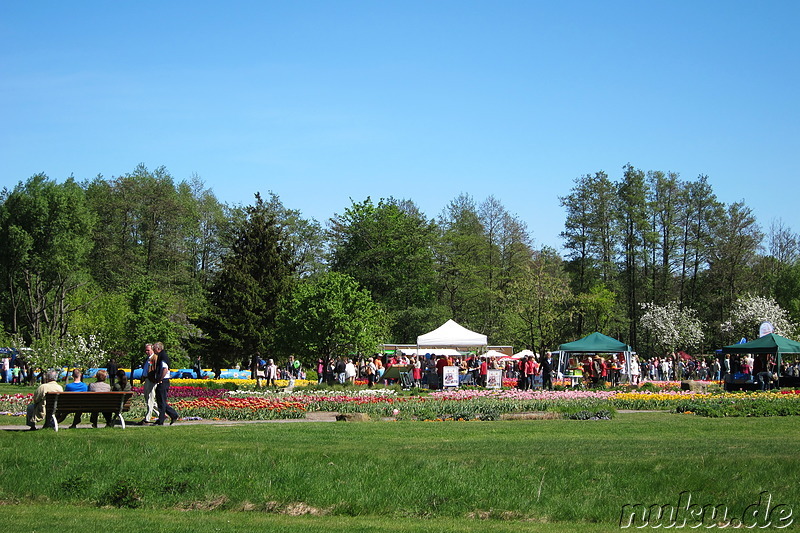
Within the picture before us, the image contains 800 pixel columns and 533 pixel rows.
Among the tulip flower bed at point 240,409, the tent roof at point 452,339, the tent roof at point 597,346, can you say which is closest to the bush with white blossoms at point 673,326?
the tent roof at point 452,339

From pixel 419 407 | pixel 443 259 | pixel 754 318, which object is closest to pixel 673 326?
pixel 754 318

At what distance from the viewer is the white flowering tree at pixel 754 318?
6644 cm

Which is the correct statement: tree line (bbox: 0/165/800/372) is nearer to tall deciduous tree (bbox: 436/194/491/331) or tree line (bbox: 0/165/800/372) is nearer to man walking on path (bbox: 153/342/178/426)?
tall deciduous tree (bbox: 436/194/491/331)

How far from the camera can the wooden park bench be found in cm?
1574

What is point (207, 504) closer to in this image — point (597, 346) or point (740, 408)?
point (740, 408)

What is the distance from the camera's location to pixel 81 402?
16.0 m

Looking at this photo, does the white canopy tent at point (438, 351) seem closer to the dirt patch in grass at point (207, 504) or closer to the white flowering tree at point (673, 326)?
the white flowering tree at point (673, 326)

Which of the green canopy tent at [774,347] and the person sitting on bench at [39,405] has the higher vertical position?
the green canopy tent at [774,347]

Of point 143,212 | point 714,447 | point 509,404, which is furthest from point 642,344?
point 714,447

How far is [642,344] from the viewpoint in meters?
78.1

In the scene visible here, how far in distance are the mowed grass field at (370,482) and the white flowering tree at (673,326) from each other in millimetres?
57457

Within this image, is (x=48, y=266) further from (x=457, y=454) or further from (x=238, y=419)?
(x=457, y=454)

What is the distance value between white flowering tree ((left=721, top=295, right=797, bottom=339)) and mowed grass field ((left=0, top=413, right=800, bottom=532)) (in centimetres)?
5675

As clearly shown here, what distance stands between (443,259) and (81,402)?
6581 cm
